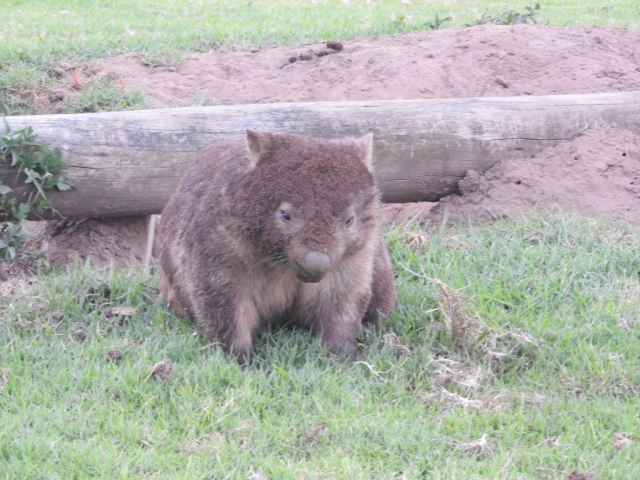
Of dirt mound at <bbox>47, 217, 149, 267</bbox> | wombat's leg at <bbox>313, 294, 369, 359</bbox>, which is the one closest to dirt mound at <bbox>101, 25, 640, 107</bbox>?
dirt mound at <bbox>47, 217, 149, 267</bbox>

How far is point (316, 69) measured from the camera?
328 inches

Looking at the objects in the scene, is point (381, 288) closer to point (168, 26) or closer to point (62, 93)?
A: point (62, 93)

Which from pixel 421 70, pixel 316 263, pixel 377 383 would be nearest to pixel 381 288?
pixel 377 383

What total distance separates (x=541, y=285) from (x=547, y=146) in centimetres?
165

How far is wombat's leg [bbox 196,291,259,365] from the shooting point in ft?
15.4

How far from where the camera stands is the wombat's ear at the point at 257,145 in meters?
4.45

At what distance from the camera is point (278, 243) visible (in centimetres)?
435

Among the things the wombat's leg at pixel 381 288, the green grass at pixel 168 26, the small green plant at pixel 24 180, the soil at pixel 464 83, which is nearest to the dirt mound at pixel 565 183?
the soil at pixel 464 83

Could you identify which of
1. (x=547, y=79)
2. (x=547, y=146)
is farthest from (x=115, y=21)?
(x=547, y=146)

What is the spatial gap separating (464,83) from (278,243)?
388 cm

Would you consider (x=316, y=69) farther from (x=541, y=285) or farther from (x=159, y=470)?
(x=159, y=470)

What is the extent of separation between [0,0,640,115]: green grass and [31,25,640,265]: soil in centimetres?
48

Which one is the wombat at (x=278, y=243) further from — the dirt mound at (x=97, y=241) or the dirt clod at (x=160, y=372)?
the dirt mound at (x=97, y=241)

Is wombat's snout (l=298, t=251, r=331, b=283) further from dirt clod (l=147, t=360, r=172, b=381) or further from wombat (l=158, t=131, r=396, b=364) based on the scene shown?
dirt clod (l=147, t=360, r=172, b=381)
